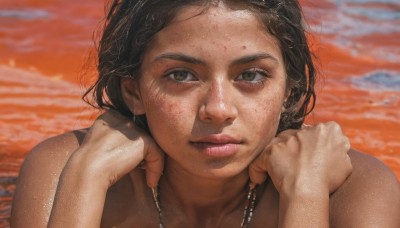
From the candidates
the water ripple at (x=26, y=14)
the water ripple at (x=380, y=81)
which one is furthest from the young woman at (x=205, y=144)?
the water ripple at (x=26, y=14)

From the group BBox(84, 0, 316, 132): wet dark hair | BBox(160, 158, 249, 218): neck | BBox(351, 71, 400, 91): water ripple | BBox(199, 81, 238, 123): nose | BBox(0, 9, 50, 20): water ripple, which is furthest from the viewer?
BBox(0, 9, 50, 20): water ripple

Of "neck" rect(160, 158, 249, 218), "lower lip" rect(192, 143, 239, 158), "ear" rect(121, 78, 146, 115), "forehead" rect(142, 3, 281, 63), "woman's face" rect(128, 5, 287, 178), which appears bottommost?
"neck" rect(160, 158, 249, 218)

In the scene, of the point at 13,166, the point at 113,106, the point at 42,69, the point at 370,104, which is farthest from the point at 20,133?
the point at 370,104

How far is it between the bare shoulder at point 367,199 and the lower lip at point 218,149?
46 cm

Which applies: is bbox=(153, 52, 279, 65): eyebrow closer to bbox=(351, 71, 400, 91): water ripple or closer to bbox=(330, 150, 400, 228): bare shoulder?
bbox=(330, 150, 400, 228): bare shoulder

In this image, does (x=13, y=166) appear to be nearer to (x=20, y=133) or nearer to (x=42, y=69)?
(x=20, y=133)

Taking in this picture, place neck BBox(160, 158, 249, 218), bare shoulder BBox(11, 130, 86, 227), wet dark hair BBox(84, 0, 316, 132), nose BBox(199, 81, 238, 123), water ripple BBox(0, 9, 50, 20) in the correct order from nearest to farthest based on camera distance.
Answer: nose BBox(199, 81, 238, 123) → wet dark hair BBox(84, 0, 316, 132) → bare shoulder BBox(11, 130, 86, 227) → neck BBox(160, 158, 249, 218) → water ripple BBox(0, 9, 50, 20)

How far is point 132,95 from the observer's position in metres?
3.84

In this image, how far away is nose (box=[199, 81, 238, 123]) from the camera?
3.30 m

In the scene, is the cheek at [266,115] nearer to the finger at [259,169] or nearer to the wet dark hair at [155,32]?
the finger at [259,169]

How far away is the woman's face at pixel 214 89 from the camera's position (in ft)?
11.1

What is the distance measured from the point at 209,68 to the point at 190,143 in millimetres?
294

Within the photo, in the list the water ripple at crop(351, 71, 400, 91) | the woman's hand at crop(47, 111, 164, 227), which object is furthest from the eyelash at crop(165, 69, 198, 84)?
the water ripple at crop(351, 71, 400, 91)

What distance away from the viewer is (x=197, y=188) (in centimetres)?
384
